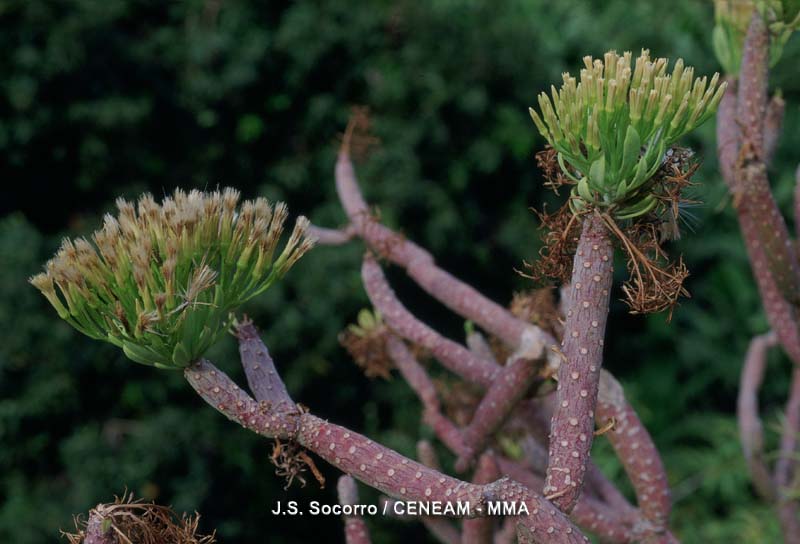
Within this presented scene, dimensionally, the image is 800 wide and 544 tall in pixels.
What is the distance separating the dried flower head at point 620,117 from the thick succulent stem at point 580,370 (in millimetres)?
31

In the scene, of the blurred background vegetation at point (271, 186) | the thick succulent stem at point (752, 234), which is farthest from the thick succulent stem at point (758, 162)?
the blurred background vegetation at point (271, 186)

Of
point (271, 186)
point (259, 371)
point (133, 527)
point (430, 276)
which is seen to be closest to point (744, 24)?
point (430, 276)

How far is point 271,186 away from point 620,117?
2205mm

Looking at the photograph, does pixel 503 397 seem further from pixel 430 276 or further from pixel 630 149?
pixel 630 149

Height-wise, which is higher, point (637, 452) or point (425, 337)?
point (425, 337)

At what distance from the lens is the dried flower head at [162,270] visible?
553 millimetres

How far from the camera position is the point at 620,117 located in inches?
20.7

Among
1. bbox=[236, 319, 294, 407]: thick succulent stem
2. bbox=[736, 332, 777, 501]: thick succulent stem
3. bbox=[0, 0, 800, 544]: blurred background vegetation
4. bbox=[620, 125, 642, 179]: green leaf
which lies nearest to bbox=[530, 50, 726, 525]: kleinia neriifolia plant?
bbox=[620, 125, 642, 179]: green leaf

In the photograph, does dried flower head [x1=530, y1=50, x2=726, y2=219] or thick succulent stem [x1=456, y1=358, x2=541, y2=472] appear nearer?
dried flower head [x1=530, y1=50, x2=726, y2=219]

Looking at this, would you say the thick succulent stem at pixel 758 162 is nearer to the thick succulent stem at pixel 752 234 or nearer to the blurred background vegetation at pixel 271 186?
the thick succulent stem at pixel 752 234

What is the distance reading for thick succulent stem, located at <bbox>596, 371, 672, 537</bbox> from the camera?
0.82m

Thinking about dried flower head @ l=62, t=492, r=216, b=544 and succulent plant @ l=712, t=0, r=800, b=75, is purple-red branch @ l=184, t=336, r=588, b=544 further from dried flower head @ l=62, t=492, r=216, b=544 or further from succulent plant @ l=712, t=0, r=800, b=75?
succulent plant @ l=712, t=0, r=800, b=75

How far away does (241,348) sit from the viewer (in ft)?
2.15

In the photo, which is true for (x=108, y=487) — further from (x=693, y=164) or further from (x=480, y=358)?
(x=693, y=164)
